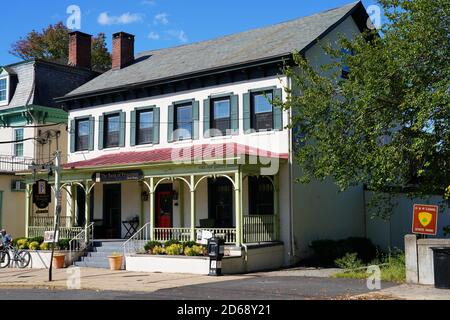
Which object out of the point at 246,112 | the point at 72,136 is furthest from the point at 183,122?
the point at 72,136

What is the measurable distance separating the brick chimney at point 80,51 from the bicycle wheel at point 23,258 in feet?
41.6

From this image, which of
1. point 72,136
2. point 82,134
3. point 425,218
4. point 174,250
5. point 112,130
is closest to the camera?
point 425,218

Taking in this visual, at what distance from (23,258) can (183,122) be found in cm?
809

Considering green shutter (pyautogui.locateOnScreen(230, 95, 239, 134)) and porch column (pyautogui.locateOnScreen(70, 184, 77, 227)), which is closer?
green shutter (pyautogui.locateOnScreen(230, 95, 239, 134))

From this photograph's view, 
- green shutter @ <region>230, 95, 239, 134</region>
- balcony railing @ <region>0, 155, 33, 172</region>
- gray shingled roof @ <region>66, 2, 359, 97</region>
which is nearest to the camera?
green shutter @ <region>230, 95, 239, 134</region>

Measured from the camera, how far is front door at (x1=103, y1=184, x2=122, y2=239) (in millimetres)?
25938

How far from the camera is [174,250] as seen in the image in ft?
65.4

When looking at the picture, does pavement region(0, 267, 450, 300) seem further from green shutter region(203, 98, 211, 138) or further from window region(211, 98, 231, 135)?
green shutter region(203, 98, 211, 138)

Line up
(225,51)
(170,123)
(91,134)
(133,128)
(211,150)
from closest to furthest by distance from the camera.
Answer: (211,150)
(170,123)
(225,51)
(133,128)
(91,134)

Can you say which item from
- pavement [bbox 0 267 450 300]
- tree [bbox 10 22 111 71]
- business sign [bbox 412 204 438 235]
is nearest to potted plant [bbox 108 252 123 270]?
pavement [bbox 0 267 450 300]

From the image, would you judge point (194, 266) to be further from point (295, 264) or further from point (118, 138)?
point (118, 138)

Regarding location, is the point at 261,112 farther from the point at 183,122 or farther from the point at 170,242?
the point at 170,242

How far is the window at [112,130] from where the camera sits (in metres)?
26.4

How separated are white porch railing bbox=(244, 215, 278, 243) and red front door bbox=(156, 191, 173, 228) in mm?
4839
